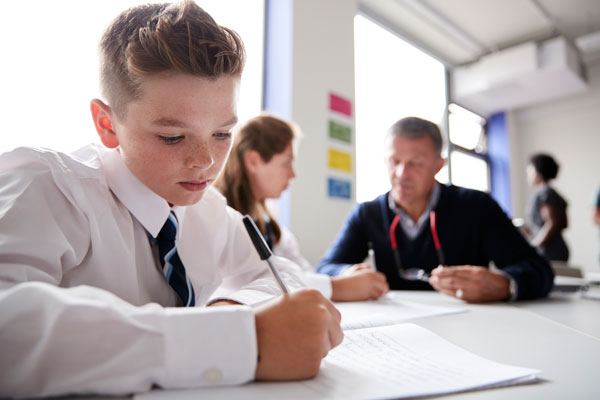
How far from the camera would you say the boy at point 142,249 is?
40 cm

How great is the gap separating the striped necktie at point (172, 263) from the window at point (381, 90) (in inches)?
90.2

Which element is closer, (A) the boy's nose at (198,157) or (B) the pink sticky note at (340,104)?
(A) the boy's nose at (198,157)

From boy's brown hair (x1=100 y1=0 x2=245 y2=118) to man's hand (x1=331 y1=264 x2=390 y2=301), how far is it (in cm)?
67

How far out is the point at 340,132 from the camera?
289 cm

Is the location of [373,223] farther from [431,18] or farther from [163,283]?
[431,18]

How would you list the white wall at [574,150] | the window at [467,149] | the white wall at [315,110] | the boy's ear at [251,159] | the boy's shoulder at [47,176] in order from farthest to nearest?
the white wall at [574,150] < the window at [467,149] < the white wall at [315,110] < the boy's ear at [251,159] < the boy's shoulder at [47,176]

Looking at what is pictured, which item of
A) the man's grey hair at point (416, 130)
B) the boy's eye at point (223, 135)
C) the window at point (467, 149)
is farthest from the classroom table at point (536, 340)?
the window at point (467, 149)

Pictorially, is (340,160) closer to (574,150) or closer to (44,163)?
(44,163)

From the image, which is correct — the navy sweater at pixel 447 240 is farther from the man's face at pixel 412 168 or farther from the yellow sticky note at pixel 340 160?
the yellow sticky note at pixel 340 160

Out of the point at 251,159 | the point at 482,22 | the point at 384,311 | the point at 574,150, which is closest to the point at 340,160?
the point at 251,159

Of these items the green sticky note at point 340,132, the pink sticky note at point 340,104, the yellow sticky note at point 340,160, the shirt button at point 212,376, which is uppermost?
the pink sticky note at point 340,104

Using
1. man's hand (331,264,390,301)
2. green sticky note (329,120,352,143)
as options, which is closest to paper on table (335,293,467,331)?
man's hand (331,264,390,301)

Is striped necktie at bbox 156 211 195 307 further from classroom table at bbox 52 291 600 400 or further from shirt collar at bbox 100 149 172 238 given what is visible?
classroom table at bbox 52 291 600 400

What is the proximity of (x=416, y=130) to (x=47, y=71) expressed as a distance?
1524 mm
